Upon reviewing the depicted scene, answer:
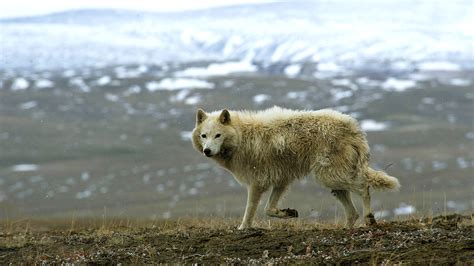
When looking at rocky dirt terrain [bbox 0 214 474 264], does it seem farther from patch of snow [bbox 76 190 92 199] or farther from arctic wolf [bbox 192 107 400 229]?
patch of snow [bbox 76 190 92 199]

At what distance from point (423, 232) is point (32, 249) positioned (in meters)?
5.98

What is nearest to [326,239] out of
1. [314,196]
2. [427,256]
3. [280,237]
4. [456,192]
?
[280,237]

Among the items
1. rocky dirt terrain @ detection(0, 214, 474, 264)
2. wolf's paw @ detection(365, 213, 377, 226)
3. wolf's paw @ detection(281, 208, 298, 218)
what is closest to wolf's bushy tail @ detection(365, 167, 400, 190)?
wolf's paw @ detection(365, 213, 377, 226)

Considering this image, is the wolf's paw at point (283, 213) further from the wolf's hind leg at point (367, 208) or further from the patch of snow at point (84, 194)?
the patch of snow at point (84, 194)

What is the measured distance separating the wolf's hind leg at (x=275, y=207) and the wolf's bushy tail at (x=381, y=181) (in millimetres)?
1397

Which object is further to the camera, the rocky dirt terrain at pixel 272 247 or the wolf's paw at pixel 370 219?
the wolf's paw at pixel 370 219

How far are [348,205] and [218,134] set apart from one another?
8.69ft

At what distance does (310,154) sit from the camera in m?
13.5

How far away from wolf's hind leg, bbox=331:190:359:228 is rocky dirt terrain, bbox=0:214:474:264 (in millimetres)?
1930

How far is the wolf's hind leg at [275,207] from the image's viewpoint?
13.3 m

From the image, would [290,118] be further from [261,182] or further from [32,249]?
[32,249]

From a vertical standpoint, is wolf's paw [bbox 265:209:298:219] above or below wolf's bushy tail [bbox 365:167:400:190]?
below

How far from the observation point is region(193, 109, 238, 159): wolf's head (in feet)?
46.1

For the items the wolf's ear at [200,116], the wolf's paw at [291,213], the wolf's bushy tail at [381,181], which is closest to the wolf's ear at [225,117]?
the wolf's ear at [200,116]
